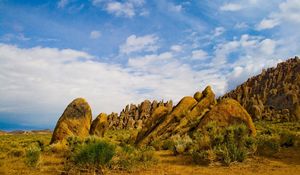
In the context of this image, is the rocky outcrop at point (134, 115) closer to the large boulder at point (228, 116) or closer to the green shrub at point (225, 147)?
the large boulder at point (228, 116)

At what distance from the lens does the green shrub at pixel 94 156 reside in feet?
42.9

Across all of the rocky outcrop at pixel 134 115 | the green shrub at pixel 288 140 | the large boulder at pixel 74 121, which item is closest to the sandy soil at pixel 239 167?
the green shrub at pixel 288 140

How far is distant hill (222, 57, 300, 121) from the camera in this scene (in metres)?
91.5

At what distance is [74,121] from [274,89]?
88881 mm

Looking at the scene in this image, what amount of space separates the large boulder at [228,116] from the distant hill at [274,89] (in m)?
63.3

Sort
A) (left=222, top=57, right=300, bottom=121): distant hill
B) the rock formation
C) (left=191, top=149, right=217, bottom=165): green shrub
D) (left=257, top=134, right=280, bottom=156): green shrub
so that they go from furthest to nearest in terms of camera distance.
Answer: (left=222, top=57, right=300, bottom=121): distant hill
the rock formation
(left=257, top=134, right=280, bottom=156): green shrub
(left=191, top=149, right=217, bottom=165): green shrub

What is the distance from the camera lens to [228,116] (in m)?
21.5

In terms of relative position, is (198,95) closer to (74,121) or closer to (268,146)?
(74,121)

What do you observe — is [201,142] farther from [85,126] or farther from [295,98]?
[295,98]

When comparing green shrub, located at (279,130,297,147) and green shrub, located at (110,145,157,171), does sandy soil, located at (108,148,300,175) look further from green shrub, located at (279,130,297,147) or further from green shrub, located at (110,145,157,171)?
green shrub, located at (279,130,297,147)

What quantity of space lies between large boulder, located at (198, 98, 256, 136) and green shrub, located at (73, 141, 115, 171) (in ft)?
30.8

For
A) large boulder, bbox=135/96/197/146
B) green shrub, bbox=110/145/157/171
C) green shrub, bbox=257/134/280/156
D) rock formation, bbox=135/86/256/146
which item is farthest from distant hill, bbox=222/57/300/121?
green shrub, bbox=110/145/157/171

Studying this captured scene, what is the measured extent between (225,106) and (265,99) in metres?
83.8

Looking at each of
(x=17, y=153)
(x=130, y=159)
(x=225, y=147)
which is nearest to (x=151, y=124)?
(x=17, y=153)
